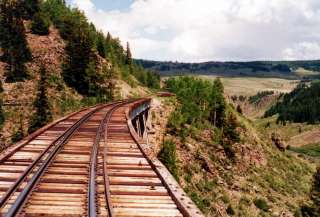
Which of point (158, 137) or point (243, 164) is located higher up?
point (158, 137)

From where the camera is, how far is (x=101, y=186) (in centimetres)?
1241

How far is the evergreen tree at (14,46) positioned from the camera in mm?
62487

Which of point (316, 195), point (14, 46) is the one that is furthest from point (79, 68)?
point (316, 195)

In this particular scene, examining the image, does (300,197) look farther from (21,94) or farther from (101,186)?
(101,186)

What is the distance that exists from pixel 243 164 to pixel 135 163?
6382 centimetres

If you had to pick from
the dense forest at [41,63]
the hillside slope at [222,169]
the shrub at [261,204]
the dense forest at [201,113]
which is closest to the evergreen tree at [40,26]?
the dense forest at [41,63]

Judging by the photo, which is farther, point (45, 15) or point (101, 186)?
point (45, 15)

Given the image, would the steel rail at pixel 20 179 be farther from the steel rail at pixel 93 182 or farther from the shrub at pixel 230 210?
the shrub at pixel 230 210

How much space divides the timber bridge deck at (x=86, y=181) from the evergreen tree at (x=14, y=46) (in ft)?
149

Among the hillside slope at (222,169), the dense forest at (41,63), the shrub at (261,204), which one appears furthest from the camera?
the dense forest at (41,63)

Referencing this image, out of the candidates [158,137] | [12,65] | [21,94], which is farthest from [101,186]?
[12,65]

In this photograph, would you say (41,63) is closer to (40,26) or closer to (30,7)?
(40,26)

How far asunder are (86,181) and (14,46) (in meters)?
59.4

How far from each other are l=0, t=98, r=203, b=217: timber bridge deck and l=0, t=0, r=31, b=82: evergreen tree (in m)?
45.4
